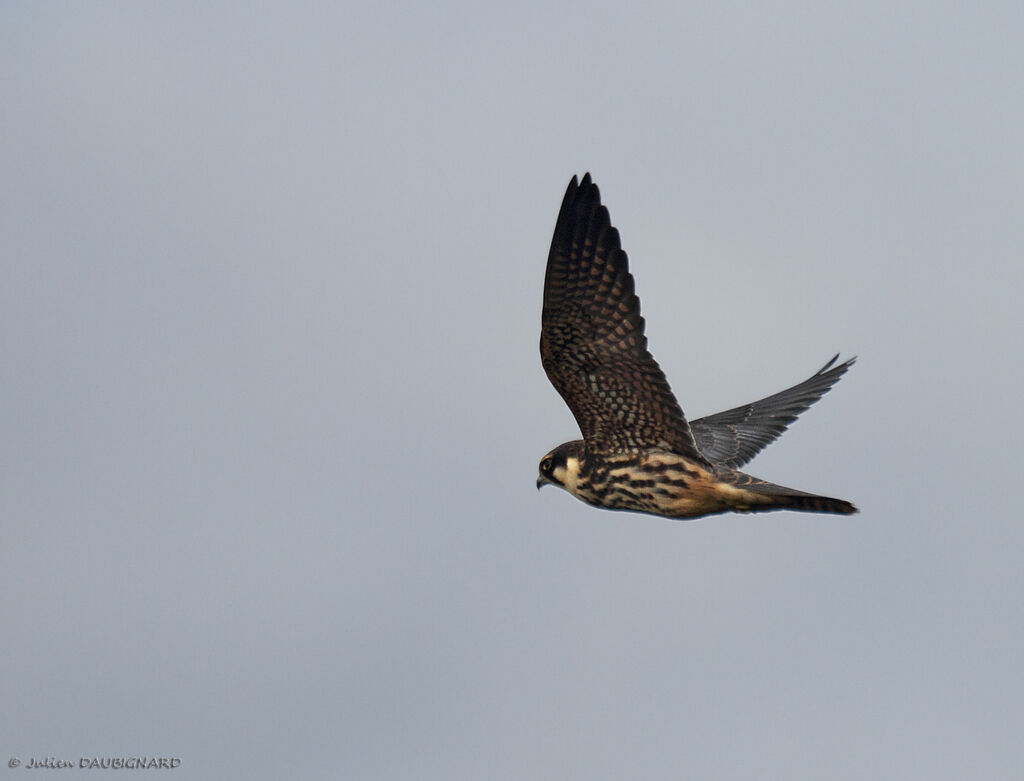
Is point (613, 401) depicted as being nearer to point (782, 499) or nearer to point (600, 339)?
point (600, 339)

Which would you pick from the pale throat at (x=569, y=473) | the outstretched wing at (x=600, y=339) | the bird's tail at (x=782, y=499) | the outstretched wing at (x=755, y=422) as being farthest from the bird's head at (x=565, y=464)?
the outstretched wing at (x=755, y=422)

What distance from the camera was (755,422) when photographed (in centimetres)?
1566

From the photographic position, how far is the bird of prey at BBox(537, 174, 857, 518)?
1202 centimetres

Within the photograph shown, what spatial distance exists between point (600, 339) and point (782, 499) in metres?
2.10

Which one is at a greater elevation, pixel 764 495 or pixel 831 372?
pixel 831 372

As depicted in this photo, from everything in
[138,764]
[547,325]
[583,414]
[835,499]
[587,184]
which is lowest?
[138,764]

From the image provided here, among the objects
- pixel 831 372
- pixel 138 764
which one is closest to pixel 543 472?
pixel 831 372

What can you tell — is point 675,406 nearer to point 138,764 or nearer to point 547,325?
point 547,325

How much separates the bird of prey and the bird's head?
0.01 meters

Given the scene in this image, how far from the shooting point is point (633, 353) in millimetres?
12172

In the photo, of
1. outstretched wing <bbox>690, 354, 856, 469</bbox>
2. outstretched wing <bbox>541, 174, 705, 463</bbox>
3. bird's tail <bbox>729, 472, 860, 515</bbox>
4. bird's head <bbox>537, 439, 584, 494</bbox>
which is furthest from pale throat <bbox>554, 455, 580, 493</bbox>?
outstretched wing <bbox>690, 354, 856, 469</bbox>

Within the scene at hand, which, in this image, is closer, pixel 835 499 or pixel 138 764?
pixel 835 499

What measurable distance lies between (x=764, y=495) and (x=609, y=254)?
2.49m

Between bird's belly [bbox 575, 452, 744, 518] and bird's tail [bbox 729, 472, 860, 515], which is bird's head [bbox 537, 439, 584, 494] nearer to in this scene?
bird's belly [bbox 575, 452, 744, 518]
